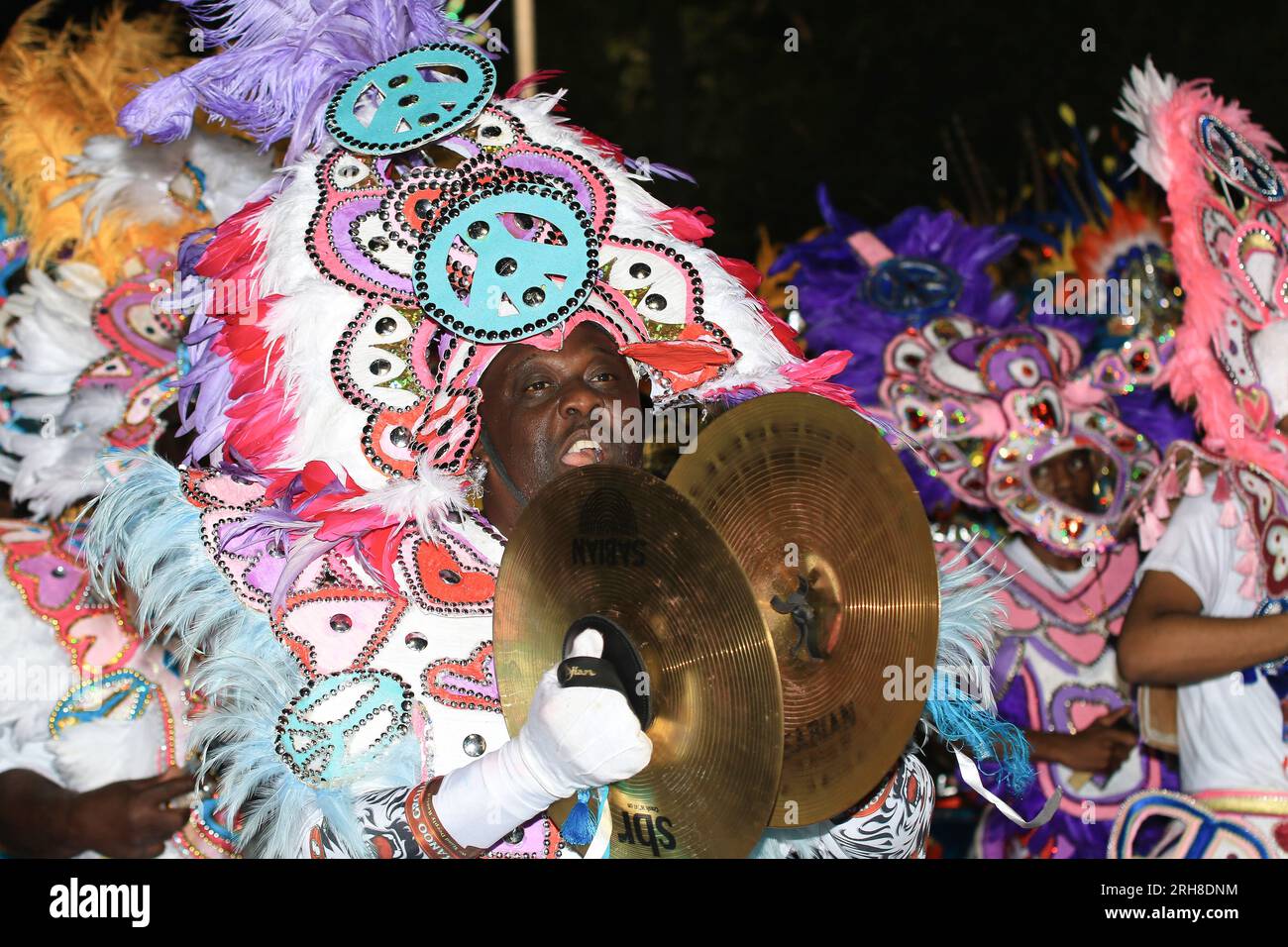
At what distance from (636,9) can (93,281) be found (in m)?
6.14

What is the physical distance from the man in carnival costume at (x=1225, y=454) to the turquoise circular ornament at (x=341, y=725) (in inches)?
83.7

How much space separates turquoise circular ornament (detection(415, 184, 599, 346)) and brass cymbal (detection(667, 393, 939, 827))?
1.57 feet

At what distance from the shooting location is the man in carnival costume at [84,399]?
449cm

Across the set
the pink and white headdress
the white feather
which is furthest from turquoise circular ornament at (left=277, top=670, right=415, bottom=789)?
the pink and white headdress

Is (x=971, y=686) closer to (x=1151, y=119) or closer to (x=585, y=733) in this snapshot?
(x=585, y=733)

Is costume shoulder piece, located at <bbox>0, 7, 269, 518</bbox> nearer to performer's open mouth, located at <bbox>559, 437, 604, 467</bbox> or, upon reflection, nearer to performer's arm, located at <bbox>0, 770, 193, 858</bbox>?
performer's arm, located at <bbox>0, 770, 193, 858</bbox>

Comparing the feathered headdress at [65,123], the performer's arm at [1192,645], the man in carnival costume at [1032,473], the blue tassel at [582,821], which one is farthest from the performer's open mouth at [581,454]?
the man in carnival costume at [1032,473]

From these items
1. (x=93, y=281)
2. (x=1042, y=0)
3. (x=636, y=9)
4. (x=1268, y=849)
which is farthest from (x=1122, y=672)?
(x=636, y=9)

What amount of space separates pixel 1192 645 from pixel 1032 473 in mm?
1779

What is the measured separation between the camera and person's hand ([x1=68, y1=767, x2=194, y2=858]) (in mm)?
4391

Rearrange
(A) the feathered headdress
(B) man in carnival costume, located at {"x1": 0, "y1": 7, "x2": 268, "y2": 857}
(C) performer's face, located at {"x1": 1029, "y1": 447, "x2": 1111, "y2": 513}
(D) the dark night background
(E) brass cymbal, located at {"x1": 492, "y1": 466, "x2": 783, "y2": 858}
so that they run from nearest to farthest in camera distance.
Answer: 1. (E) brass cymbal, located at {"x1": 492, "y1": 466, "x2": 783, "y2": 858}
2. (B) man in carnival costume, located at {"x1": 0, "y1": 7, "x2": 268, "y2": 857}
3. (A) the feathered headdress
4. (C) performer's face, located at {"x1": 1029, "y1": 447, "x2": 1111, "y2": 513}
5. (D) the dark night background

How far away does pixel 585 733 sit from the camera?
2537mm

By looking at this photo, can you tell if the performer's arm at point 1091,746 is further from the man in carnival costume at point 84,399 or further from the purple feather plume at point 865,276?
the man in carnival costume at point 84,399

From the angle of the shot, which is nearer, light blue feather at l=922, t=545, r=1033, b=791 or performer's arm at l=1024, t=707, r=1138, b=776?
light blue feather at l=922, t=545, r=1033, b=791
